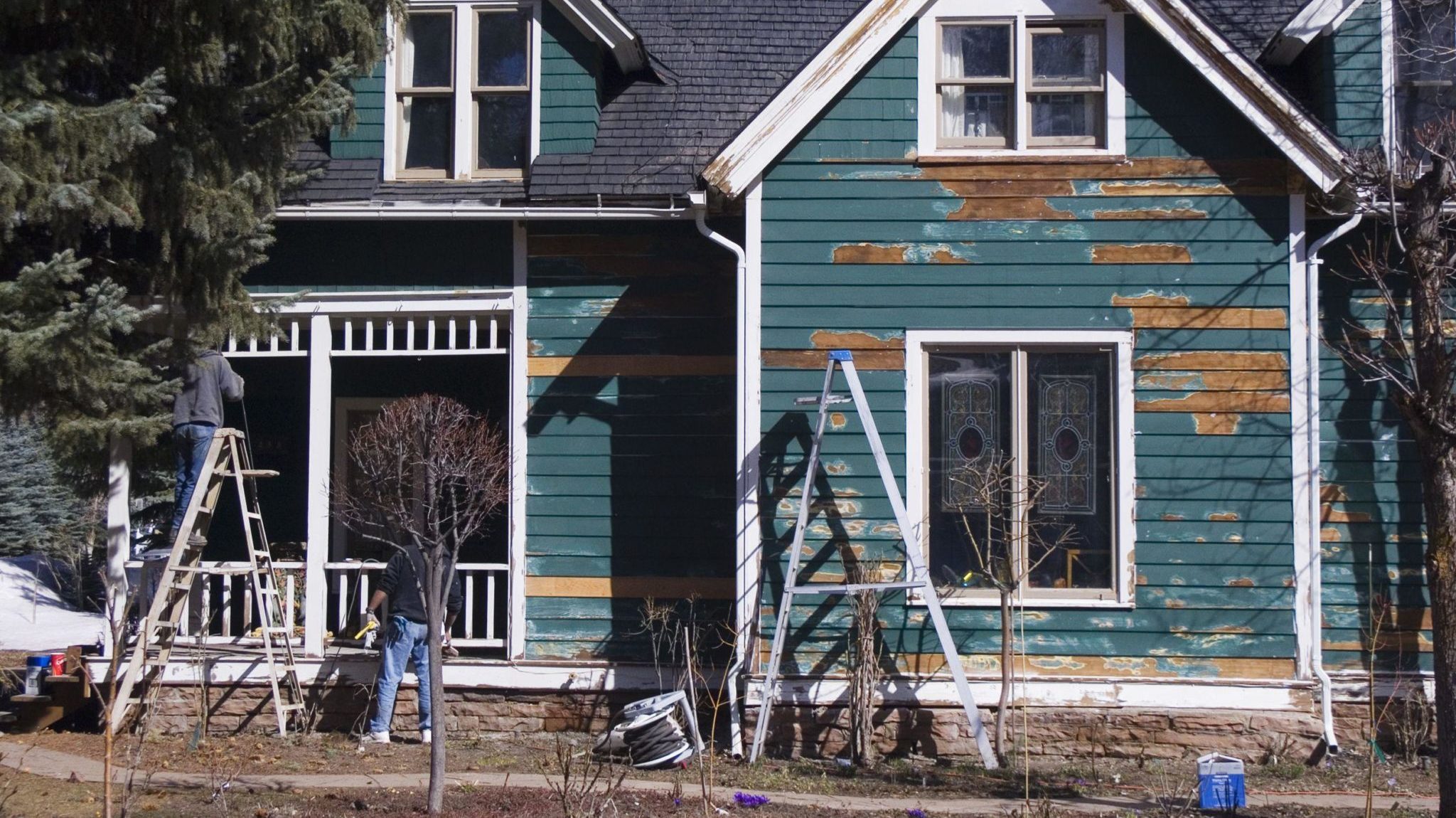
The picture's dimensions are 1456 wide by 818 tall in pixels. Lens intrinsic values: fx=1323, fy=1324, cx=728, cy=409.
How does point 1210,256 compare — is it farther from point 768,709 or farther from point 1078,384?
point 768,709

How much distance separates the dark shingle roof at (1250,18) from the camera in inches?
414

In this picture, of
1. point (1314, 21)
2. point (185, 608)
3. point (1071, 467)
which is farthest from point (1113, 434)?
point (185, 608)

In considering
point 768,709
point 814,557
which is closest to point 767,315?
point 814,557

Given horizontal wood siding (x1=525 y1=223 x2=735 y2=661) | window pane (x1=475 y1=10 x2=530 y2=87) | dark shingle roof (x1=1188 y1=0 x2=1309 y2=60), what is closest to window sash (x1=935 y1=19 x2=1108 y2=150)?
dark shingle roof (x1=1188 y1=0 x2=1309 y2=60)

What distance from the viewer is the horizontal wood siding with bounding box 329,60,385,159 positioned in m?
10.5

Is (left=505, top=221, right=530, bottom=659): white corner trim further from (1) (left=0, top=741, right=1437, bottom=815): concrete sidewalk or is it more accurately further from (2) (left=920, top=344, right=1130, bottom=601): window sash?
(2) (left=920, top=344, right=1130, bottom=601): window sash

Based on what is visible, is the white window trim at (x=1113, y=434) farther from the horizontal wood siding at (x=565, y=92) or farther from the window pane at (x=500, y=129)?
the window pane at (x=500, y=129)

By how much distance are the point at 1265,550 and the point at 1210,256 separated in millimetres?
2086

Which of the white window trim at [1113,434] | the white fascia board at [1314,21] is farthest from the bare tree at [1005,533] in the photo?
the white fascia board at [1314,21]

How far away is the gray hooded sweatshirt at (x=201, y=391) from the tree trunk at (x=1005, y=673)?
5755mm

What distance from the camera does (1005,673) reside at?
8.80 meters

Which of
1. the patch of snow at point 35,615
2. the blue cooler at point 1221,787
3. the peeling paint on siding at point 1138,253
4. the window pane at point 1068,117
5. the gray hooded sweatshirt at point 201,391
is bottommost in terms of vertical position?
the patch of snow at point 35,615

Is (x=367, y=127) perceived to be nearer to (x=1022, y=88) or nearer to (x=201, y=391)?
(x=201, y=391)

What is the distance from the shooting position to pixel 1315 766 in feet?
29.3
